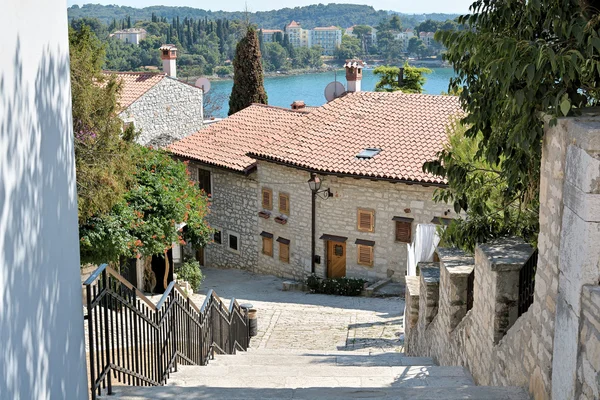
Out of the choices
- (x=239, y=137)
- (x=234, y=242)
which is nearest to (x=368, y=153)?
(x=234, y=242)

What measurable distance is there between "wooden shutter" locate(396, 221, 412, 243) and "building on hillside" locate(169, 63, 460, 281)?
0.10 feet

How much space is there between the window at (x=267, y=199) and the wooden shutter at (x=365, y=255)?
3190 mm

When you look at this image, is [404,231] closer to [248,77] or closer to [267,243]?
[267,243]

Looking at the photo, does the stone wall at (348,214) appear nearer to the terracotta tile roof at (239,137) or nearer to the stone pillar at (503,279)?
the terracotta tile roof at (239,137)

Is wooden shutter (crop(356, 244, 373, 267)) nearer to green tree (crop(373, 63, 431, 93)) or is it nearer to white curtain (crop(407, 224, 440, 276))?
white curtain (crop(407, 224, 440, 276))

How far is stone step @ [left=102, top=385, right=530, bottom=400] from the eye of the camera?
17.4 ft

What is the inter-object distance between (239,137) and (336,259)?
6393 mm

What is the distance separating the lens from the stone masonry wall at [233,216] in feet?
79.3

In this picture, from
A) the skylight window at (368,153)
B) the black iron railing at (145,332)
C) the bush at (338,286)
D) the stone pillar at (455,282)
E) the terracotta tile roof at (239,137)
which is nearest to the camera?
the black iron railing at (145,332)

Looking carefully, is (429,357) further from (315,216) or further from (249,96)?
(249,96)

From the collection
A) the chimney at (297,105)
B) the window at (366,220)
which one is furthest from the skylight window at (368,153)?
the chimney at (297,105)

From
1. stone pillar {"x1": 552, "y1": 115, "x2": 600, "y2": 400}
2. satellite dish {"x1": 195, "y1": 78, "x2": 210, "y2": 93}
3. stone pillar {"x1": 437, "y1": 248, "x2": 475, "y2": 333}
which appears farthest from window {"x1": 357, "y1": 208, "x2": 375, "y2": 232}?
stone pillar {"x1": 552, "y1": 115, "x2": 600, "y2": 400}

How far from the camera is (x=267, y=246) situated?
24.0m

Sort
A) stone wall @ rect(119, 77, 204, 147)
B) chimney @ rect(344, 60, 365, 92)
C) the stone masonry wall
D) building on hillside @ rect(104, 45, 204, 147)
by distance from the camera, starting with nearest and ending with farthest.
Answer: the stone masonry wall
chimney @ rect(344, 60, 365, 92)
building on hillside @ rect(104, 45, 204, 147)
stone wall @ rect(119, 77, 204, 147)
